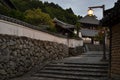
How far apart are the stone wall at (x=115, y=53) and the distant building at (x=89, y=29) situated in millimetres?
38851

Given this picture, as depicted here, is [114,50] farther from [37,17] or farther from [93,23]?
[93,23]

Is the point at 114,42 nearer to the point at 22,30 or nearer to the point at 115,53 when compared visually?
the point at 115,53

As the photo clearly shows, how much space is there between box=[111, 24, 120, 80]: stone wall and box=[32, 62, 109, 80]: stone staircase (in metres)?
1.14

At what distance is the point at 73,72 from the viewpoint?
1224 cm

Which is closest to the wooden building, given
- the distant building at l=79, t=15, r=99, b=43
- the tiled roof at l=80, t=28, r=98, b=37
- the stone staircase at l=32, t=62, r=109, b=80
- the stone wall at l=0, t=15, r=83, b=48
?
the stone staircase at l=32, t=62, r=109, b=80

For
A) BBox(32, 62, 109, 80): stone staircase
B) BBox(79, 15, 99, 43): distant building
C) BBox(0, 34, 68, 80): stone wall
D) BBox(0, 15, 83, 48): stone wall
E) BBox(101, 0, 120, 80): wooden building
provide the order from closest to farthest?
BBox(101, 0, 120, 80): wooden building
BBox(0, 34, 68, 80): stone wall
BBox(0, 15, 83, 48): stone wall
BBox(32, 62, 109, 80): stone staircase
BBox(79, 15, 99, 43): distant building

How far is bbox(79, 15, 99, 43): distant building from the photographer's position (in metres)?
49.3

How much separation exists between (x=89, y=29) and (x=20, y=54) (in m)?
41.0

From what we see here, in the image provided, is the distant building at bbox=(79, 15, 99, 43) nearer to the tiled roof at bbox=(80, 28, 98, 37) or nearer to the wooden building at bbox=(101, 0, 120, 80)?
the tiled roof at bbox=(80, 28, 98, 37)

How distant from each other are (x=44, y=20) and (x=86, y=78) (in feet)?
53.4

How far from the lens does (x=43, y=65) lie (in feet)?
46.3

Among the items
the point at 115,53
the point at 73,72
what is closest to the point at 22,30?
the point at 73,72

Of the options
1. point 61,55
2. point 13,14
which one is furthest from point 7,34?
point 61,55

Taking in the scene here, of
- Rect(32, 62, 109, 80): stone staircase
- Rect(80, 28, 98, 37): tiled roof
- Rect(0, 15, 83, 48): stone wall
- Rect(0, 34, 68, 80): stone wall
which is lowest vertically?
Rect(32, 62, 109, 80): stone staircase
